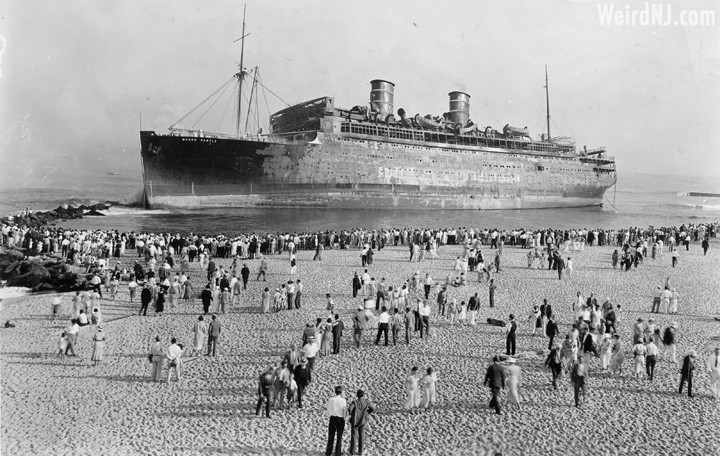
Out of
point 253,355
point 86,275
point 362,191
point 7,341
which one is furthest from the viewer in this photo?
point 362,191

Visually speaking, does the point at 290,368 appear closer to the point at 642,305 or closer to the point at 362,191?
the point at 642,305

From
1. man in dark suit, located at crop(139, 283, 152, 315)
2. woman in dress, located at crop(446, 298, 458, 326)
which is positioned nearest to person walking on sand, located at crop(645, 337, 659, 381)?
woman in dress, located at crop(446, 298, 458, 326)

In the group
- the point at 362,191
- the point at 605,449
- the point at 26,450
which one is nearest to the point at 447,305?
the point at 605,449

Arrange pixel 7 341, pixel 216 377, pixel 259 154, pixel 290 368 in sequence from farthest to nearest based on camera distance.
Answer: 1. pixel 259 154
2. pixel 7 341
3. pixel 216 377
4. pixel 290 368

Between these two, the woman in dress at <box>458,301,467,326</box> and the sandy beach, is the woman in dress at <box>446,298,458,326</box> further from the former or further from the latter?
the sandy beach

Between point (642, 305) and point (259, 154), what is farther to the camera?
point (259, 154)

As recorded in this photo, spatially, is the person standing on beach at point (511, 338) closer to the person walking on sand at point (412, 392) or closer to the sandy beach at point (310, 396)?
the sandy beach at point (310, 396)

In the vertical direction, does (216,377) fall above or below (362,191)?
below
